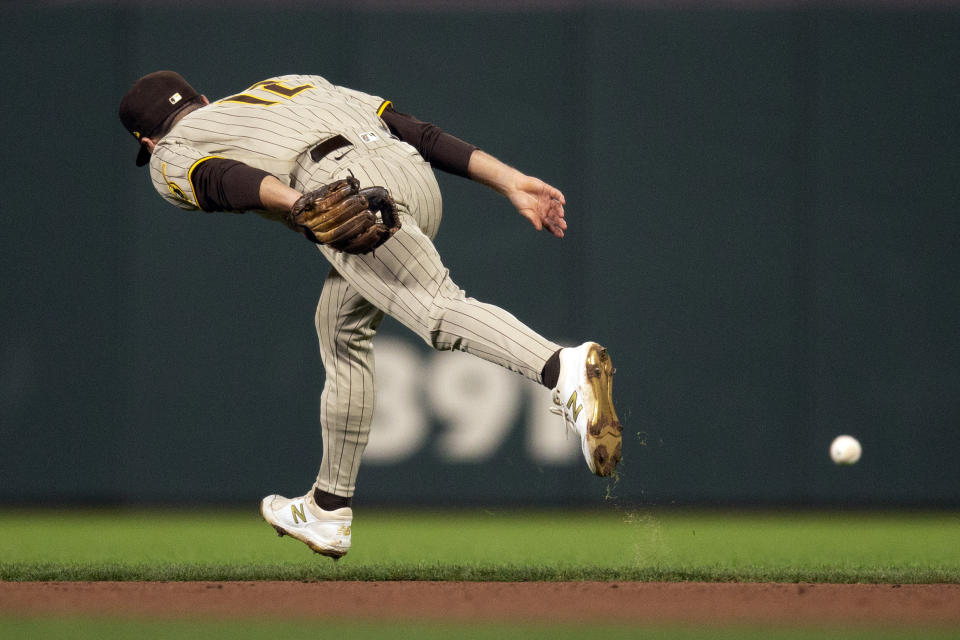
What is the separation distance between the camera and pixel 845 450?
5.31 meters

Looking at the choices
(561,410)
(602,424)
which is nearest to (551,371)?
(561,410)

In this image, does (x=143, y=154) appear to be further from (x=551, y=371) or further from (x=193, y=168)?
(x=551, y=371)

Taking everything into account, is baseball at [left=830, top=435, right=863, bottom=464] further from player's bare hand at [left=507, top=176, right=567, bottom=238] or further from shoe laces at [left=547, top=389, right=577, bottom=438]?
shoe laces at [left=547, top=389, right=577, bottom=438]

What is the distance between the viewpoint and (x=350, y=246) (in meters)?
2.51

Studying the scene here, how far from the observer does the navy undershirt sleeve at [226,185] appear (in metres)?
2.54

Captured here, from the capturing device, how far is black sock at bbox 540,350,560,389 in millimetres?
2465

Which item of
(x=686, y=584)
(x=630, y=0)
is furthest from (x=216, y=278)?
(x=686, y=584)

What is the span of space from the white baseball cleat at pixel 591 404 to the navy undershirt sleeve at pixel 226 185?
708 mm

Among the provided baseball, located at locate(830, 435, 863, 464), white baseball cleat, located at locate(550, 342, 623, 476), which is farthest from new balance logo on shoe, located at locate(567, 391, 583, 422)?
baseball, located at locate(830, 435, 863, 464)

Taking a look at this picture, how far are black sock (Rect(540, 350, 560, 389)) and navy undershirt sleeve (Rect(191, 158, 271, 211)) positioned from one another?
2.16ft

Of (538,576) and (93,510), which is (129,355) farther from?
Answer: (538,576)

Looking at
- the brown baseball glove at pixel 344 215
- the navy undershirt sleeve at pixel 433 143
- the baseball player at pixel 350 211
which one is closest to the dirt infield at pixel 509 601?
the baseball player at pixel 350 211

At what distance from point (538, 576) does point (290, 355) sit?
252 centimetres

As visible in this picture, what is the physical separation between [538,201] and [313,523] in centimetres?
112
